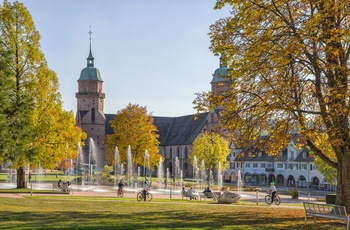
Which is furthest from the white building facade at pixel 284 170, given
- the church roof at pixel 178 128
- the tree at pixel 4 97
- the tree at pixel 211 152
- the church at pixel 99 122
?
the tree at pixel 4 97

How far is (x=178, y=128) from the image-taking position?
128250mm

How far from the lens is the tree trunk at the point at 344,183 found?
70.0 ft

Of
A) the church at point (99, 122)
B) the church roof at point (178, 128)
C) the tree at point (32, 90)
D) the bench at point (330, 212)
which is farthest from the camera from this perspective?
the church roof at point (178, 128)

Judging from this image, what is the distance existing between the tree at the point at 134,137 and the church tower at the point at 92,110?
131 feet

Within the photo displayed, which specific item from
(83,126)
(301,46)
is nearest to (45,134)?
(301,46)

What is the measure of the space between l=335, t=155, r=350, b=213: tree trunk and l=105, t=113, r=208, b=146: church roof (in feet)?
302

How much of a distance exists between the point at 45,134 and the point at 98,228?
84.5 feet

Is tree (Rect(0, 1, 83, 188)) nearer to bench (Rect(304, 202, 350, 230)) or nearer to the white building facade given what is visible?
bench (Rect(304, 202, 350, 230))

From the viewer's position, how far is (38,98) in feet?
131

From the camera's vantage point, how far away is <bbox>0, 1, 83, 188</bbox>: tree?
38.3m

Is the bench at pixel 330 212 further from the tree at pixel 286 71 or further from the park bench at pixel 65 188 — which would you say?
the park bench at pixel 65 188

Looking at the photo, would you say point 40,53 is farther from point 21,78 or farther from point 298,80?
point 298,80

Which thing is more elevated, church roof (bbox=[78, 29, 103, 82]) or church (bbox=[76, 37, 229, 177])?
church roof (bbox=[78, 29, 103, 82])

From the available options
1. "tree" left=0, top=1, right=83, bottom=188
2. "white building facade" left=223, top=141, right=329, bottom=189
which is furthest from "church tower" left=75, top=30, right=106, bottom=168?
"tree" left=0, top=1, right=83, bottom=188
